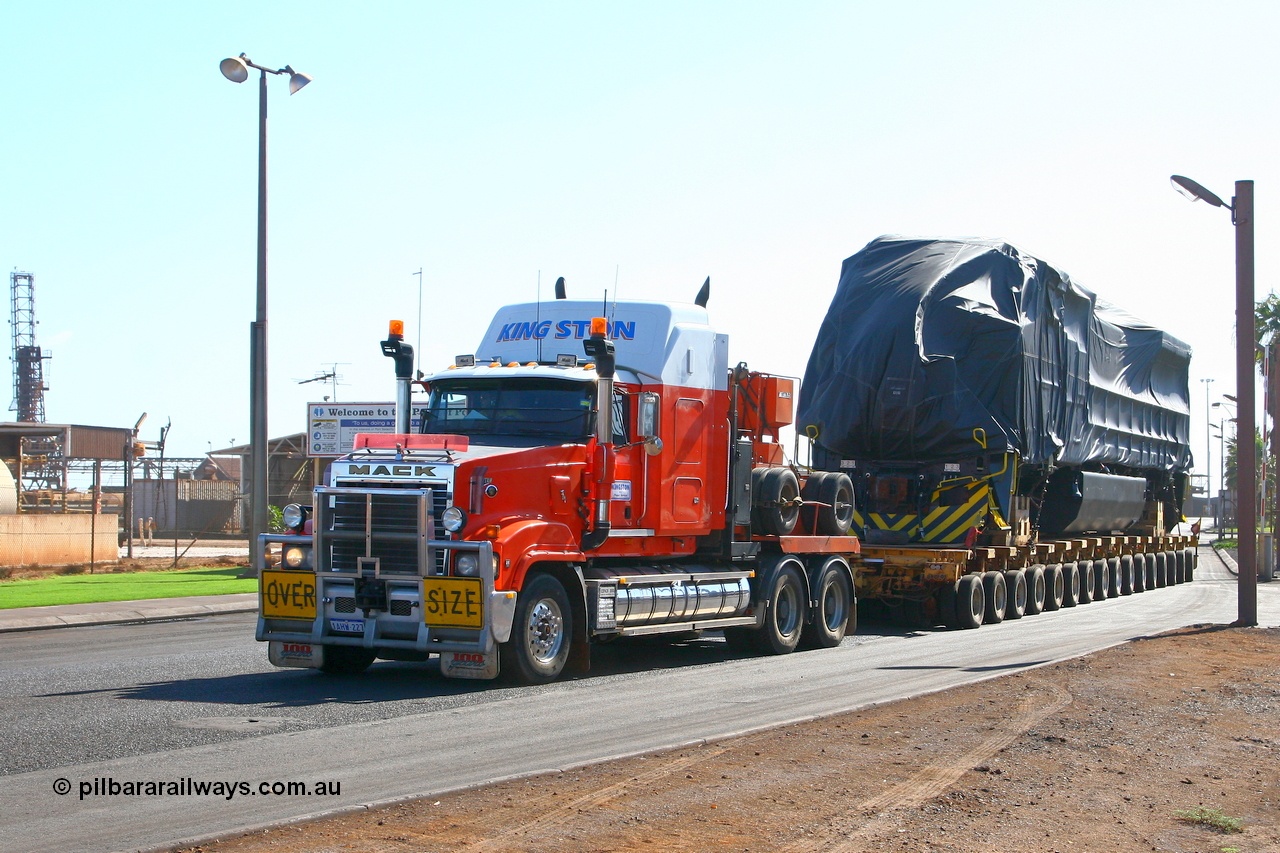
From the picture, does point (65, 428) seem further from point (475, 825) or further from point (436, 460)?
point (475, 825)

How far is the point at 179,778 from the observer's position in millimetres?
7895

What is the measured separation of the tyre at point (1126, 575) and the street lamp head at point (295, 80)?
1974 centimetres

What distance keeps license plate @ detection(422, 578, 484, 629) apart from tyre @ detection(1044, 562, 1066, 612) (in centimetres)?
1521

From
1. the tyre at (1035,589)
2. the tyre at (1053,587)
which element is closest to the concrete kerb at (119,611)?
the tyre at (1035,589)

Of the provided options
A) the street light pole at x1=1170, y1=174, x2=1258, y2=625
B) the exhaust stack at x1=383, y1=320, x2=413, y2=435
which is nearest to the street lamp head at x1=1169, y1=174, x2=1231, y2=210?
the street light pole at x1=1170, y1=174, x2=1258, y2=625

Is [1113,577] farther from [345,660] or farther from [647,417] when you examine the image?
[345,660]

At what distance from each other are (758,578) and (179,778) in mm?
9002

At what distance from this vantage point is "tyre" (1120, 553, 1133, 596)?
96.8 feet

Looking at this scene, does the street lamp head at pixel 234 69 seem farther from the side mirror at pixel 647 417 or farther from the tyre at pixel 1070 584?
the tyre at pixel 1070 584

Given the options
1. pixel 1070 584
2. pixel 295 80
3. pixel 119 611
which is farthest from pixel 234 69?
pixel 1070 584

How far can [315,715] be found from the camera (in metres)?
10.5

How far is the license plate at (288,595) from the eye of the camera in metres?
12.4

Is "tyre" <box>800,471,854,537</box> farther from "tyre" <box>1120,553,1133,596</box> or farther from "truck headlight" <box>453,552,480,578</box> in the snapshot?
"tyre" <box>1120,553,1133,596</box>

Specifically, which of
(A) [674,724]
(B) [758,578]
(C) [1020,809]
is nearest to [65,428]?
A: (B) [758,578]
